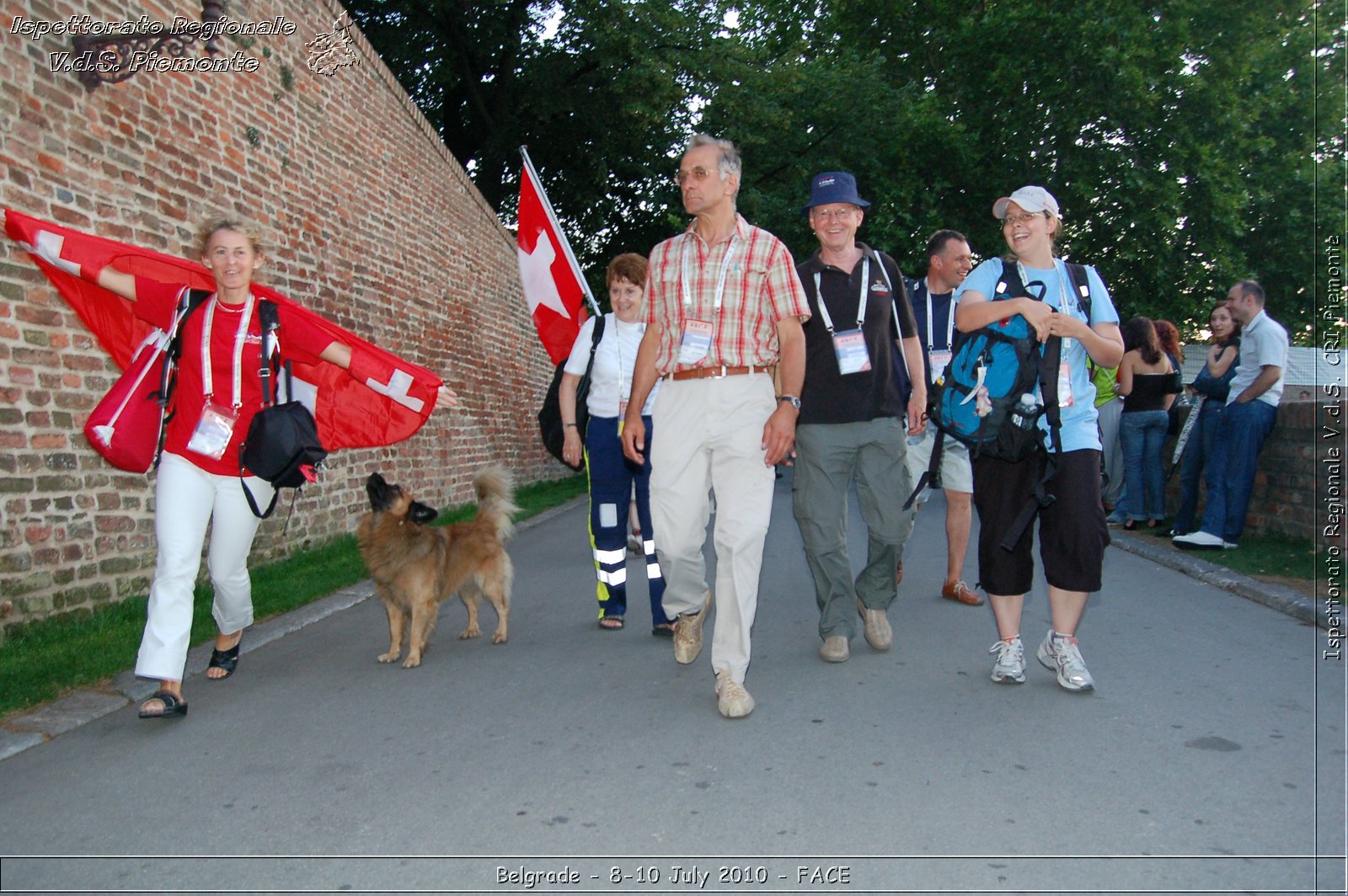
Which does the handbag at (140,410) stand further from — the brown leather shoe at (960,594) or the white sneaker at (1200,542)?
the white sneaker at (1200,542)

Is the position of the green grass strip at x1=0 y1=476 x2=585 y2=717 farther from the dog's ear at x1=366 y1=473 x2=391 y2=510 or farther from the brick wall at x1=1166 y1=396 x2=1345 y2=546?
the brick wall at x1=1166 y1=396 x2=1345 y2=546

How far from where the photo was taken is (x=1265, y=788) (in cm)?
377

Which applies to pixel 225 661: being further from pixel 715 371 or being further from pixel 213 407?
pixel 715 371

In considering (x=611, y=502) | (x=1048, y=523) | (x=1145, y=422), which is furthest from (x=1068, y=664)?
(x=1145, y=422)

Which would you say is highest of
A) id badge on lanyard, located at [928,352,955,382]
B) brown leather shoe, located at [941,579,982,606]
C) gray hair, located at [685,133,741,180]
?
gray hair, located at [685,133,741,180]

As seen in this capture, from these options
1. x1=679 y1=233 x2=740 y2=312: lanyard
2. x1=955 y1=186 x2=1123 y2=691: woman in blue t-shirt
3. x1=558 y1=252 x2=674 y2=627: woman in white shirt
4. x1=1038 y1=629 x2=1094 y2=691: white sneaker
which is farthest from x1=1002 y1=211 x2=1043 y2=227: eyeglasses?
x1=558 y1=252 x2=674 y2=627: woman in white shirt

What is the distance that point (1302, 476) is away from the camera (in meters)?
8.99

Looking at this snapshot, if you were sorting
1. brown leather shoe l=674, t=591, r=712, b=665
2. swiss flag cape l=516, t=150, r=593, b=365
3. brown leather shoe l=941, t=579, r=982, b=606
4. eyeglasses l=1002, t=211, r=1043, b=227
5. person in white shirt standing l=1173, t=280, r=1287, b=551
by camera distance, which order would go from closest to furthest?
eyeglasses l=1002, t=211, r=1043, b=227, brown leather shoe l=674, t=591, r=712, b=665, brown leather shoe l=941, t=579, r=982, b=606, person in white shirt standing l=1173, t=280, r=1287, b=551, swiss flag cape l=516, t=150, r=593, b=365

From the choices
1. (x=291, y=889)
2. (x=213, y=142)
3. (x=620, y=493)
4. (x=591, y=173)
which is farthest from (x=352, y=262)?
(x=591, y=173)

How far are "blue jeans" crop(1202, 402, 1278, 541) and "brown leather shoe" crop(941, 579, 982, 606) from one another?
3.10 m

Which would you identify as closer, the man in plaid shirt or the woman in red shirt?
the man in plaid shirt

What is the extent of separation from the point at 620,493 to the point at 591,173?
18754 mm

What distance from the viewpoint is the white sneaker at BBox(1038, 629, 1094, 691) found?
16.5ft

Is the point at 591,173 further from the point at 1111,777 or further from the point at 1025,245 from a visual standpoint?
the point at 1111,777
